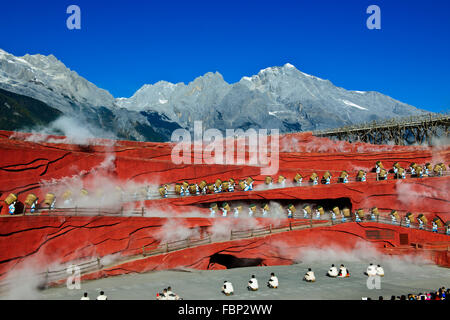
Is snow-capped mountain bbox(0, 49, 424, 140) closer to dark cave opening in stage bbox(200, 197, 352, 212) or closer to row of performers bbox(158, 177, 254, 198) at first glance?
row of performers bbox(158, 177, 254, 198)

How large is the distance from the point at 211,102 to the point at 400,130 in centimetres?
10795

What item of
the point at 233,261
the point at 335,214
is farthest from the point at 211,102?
the point at 233,261

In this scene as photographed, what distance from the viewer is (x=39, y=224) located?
1694cm

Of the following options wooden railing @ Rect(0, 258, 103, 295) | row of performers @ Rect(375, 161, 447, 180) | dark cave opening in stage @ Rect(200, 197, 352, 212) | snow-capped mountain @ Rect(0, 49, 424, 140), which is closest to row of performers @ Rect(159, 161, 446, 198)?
row of performers @ Rect(375, 161, 447, 180)

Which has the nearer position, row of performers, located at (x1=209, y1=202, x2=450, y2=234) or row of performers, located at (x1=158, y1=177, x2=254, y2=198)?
row of performers, located at (x1=158, y1=177, x2=254, y2=198)

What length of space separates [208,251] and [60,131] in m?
85.3

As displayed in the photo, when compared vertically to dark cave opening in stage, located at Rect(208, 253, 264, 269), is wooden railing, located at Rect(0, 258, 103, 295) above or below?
above

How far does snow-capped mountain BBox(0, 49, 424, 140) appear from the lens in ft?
389

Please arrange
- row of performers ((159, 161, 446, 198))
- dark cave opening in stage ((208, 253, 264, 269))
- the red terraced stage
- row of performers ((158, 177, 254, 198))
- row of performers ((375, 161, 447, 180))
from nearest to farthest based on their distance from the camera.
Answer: the red terraced stage
dark cave opening in stage ((208, 253, 264, 269))
row of performers ((158, 177, 254, 198))
row of performers ((159, 161, 446, 198))
row of performers ((375, 161, 447, 180))

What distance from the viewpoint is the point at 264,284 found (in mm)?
17578

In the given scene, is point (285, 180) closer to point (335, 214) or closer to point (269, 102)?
point (335, 214)

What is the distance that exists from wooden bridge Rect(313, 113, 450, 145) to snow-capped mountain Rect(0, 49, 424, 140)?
77.4 meters

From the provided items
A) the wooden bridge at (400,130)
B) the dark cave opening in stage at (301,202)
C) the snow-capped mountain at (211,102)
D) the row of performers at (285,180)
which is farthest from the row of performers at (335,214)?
the snow-capped mountain at (211,102)
